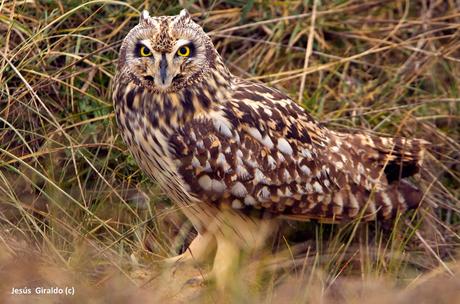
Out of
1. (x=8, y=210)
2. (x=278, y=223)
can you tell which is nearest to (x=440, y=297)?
(x=278, y=223)

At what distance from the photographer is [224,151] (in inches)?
109

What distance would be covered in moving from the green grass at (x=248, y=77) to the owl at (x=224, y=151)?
0.32 feet

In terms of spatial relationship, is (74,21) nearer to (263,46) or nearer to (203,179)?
(263,46)

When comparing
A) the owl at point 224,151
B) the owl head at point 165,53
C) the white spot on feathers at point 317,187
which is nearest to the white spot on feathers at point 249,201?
the owl at point 224,151

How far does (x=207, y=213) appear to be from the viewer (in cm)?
284

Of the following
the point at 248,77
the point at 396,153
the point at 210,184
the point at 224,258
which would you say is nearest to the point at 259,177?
the point at 210,184

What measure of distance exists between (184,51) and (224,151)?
0.32 metres

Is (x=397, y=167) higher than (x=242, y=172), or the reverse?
(x=242, y=172)

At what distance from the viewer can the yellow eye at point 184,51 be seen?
266cm

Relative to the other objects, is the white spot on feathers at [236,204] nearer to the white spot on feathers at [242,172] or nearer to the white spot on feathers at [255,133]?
the white spot on feathers at [242,172]

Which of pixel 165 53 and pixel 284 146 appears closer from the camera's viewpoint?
pixel 165 53

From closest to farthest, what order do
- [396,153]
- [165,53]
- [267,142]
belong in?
[165,53], [267,142], [396,153]

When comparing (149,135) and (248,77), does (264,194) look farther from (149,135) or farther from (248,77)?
(248,77)

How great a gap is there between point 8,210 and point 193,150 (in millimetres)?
585
